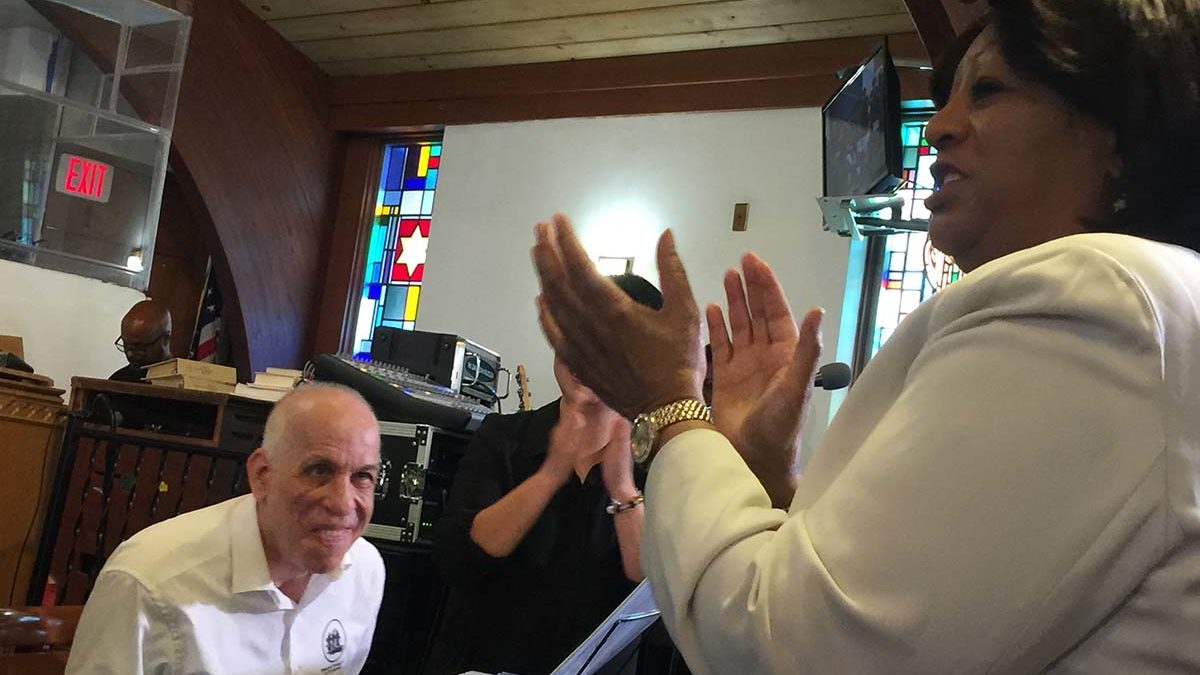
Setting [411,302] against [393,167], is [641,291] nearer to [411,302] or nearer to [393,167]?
[411,302]

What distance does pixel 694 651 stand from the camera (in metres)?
0.70

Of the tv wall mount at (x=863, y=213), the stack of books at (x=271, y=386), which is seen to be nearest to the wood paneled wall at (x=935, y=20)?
the tv wall mount at (x=863, y=213)

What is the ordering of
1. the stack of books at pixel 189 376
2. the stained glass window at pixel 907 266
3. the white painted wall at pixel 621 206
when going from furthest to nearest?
the white painted wall at pixel 621 206 → the stained glass window at pixel 907 266 → the stack of books at pixel 189 376

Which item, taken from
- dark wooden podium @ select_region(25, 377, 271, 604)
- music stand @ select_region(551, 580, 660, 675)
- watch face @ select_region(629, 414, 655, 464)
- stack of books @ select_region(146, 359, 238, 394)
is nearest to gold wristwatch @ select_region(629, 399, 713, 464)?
watch face @ select_region(629, 414, 655, 464)

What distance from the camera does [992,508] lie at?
0.59 meters

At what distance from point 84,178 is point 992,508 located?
17.0ft

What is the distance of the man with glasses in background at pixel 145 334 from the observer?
14.9 ft

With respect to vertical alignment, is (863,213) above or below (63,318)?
above

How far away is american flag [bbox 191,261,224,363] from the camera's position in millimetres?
6156

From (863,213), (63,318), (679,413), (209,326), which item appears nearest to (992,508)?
(679,413)

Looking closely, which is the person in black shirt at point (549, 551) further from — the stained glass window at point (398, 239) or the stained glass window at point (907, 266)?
the stained glass window at point (398, 239)

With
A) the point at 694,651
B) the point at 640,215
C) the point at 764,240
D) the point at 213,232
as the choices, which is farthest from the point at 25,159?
the point at 694,651

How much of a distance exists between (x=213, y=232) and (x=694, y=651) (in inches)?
209

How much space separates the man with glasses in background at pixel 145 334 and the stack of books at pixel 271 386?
114 cm
